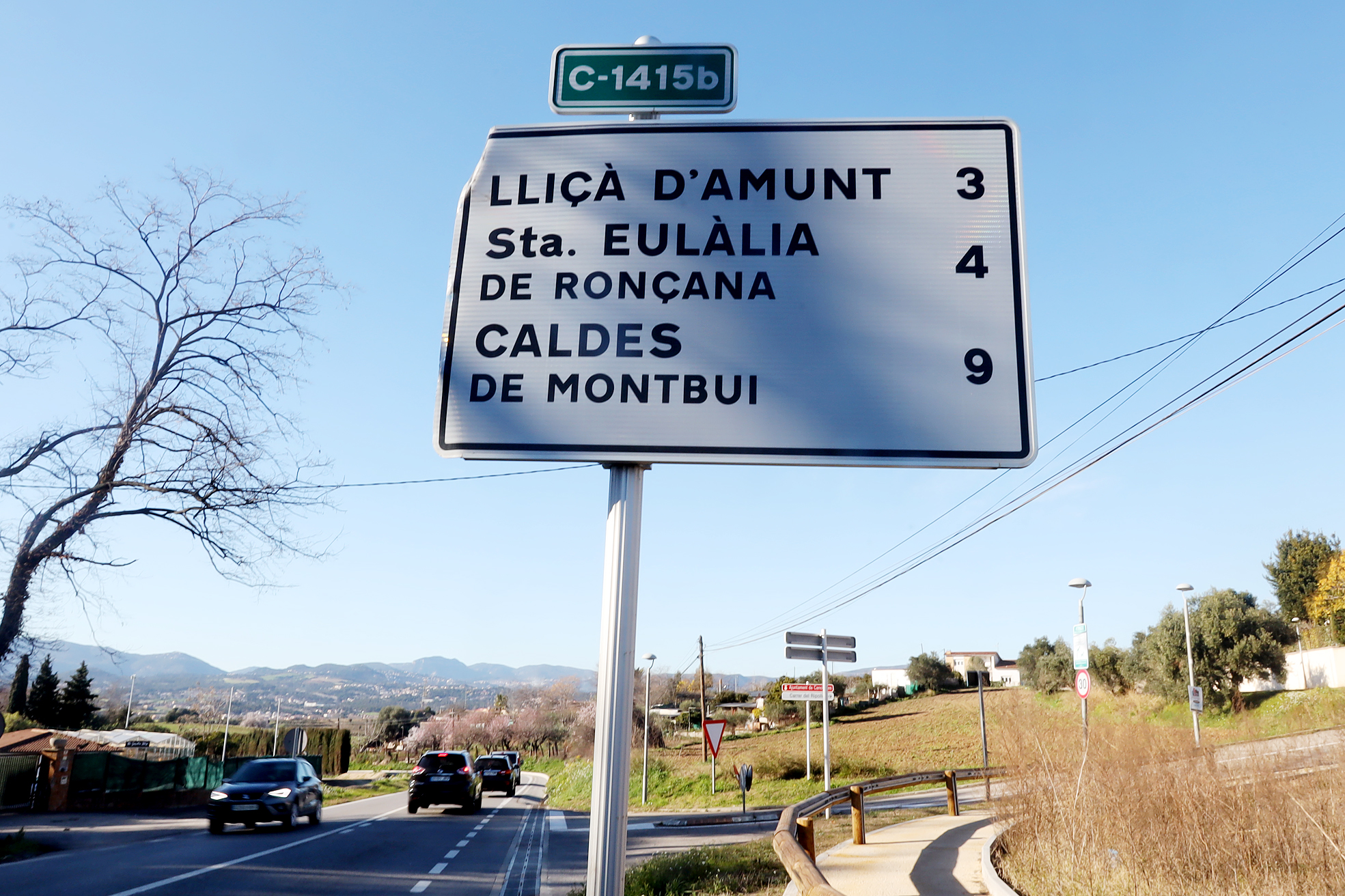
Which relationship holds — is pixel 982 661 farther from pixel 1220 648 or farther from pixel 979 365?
pixel 979 365

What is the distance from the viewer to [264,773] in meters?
18.6

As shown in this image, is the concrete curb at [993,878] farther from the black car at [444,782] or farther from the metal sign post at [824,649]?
the black car at [444,782]

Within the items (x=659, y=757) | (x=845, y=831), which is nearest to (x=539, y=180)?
(x=845, y=831)

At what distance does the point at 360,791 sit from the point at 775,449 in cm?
4258

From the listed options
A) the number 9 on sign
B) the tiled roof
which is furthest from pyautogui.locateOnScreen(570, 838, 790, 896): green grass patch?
the tiled roof

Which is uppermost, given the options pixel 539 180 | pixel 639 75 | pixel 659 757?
pixel 639 75

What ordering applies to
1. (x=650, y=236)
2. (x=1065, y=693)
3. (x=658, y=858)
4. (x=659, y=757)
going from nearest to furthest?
(x=650, y=236) → (x=658, y=858) → (x=659, y=757) → (x=1065, y=693)

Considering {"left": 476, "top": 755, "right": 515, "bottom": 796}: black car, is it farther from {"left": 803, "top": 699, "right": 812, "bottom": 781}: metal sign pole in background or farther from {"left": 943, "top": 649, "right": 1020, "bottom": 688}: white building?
{"left": 943, "top": 649, "right": 1020, "bottom": 688}: white building

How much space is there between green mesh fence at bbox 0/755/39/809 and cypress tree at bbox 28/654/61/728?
40.8 meters

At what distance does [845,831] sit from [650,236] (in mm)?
14771

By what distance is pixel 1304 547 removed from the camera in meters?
64.9

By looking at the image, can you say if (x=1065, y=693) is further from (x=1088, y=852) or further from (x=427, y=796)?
(x=1088, y=852)

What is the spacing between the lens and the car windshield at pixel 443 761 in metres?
24.0

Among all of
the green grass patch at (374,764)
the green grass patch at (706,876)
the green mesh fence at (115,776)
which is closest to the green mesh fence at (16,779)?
the green mesh fence at (115,776)
